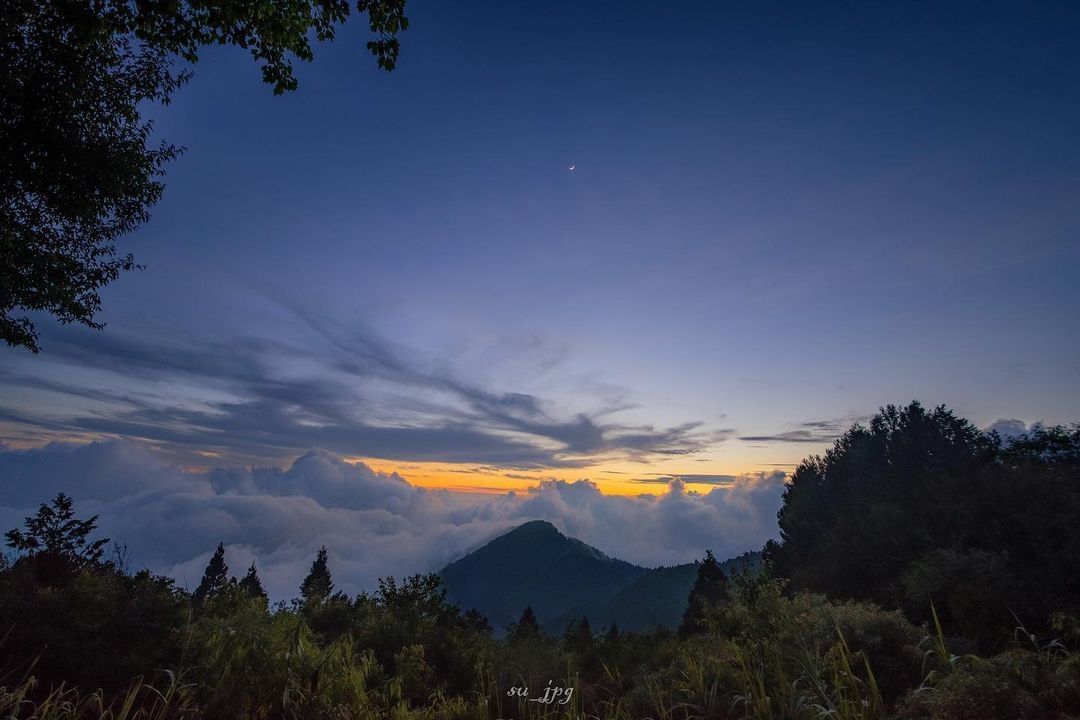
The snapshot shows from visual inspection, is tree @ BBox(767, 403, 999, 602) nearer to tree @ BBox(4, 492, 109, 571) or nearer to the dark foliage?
the dark foliage

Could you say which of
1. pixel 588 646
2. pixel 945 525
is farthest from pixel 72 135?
pixel 945 525

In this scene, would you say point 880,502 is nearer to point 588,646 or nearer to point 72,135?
point 588,646

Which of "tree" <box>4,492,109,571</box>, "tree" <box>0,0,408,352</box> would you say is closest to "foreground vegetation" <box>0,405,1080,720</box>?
"tree" <box>4,492,109,571</box>

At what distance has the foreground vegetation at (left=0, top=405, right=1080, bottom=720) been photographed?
3.99m

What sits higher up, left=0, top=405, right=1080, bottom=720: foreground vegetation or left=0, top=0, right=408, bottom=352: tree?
left=0, top=0, right=408, bottom=352: tree

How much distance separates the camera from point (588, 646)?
70.1 ft

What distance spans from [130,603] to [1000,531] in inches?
1532

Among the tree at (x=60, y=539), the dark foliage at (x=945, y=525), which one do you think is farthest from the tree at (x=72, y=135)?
the dark foliage at (x=945, y=525)

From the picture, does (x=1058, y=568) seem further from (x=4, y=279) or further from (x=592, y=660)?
(x=4, y=279)

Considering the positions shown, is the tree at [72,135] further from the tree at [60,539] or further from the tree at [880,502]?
the tree at [880,502]

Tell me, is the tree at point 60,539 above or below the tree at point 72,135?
below

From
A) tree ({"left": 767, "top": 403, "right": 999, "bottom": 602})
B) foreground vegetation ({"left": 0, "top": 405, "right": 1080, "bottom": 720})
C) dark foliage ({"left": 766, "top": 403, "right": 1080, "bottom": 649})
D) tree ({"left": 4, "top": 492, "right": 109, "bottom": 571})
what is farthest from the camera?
tree ({"left": 767, "top": 403, "right": 999, "bottom": 602})

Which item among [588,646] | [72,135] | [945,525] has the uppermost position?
[72,135]

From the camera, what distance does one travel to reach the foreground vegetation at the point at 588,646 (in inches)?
157
